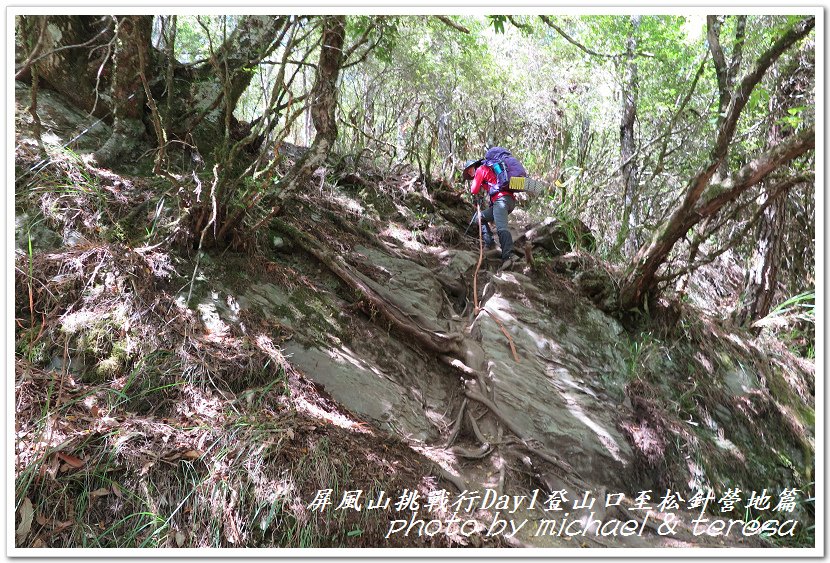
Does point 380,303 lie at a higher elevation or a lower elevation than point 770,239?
lower

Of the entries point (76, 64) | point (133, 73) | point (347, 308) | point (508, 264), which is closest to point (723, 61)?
point (508, 264)

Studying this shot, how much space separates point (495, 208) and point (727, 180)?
2.28 metres

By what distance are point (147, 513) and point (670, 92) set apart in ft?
25.2

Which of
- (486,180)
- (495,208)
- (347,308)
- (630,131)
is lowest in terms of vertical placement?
(347,308)

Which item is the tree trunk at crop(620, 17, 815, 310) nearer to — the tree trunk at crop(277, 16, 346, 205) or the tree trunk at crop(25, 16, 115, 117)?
the tree trunk at crop(277, 16, 346, 205)

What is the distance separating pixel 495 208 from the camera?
17.8 feet

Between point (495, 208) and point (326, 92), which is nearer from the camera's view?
point (326, 92)

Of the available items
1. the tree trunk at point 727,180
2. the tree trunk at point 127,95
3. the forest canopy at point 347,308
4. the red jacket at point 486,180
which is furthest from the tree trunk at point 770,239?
the tree trunk at point 127,95

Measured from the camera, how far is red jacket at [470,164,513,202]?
18.0 ft

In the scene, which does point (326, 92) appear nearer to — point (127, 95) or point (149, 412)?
point (127, 95)

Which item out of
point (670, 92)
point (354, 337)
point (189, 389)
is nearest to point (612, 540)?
point (354, 337)

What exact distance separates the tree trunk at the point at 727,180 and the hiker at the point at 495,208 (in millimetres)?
1290

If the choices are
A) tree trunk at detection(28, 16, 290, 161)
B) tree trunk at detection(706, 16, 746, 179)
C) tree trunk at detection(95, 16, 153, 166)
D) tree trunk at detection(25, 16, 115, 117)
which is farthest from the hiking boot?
tree trunk at detection(25, 16, 115, 117)

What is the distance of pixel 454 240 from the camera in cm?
585
